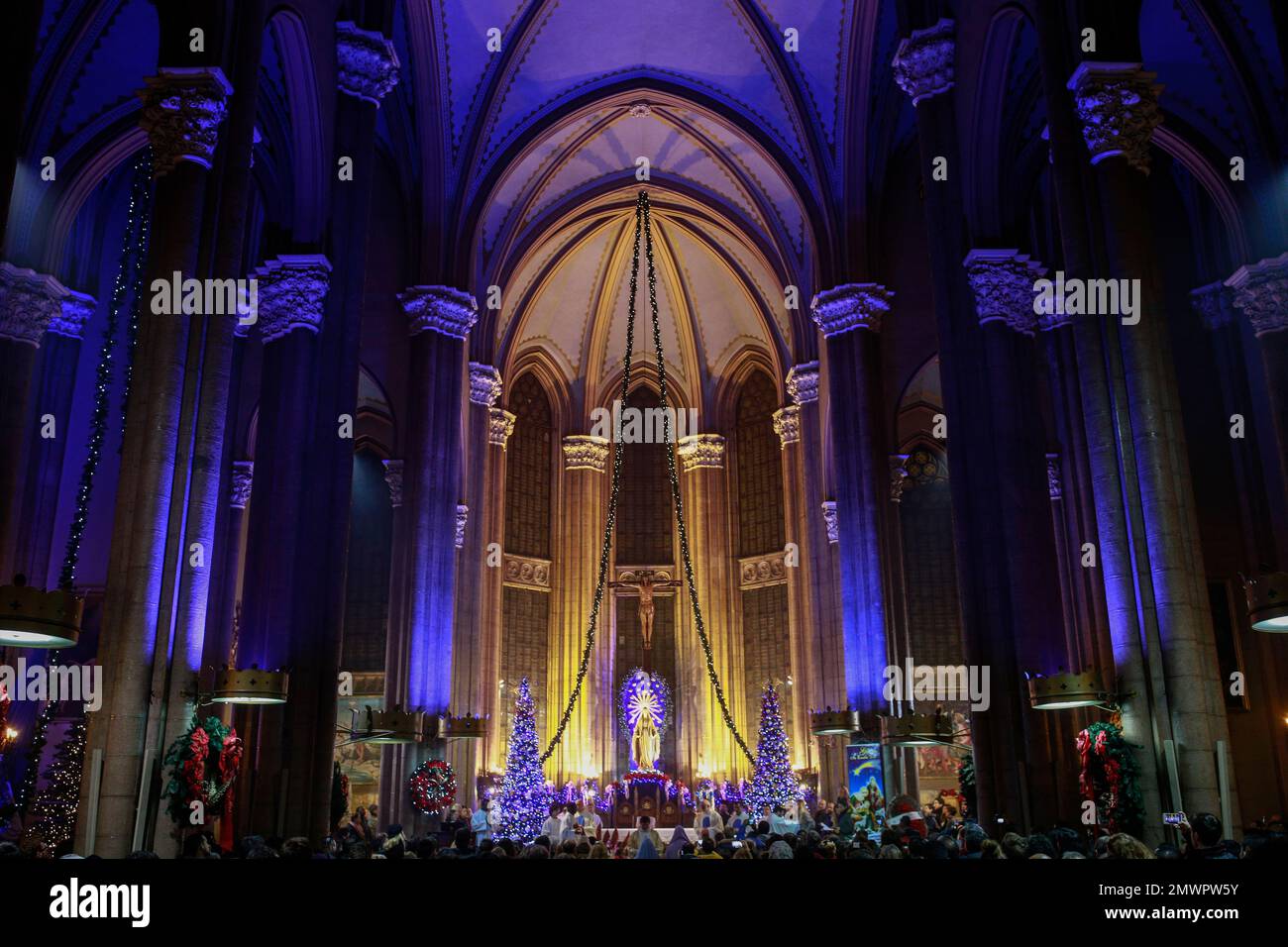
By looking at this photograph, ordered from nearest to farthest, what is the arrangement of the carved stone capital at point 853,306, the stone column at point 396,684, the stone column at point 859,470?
the stone column at point 396,684 < the stone column at point 859,470 < the carved stone capital at point 853,306

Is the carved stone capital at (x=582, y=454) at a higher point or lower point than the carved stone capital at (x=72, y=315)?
higher

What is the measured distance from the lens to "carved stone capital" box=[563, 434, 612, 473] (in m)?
32.7

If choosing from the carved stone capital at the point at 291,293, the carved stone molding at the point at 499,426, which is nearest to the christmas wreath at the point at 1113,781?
the carved stone capital at the point at 291,293

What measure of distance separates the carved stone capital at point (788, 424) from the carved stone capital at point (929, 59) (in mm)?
14205

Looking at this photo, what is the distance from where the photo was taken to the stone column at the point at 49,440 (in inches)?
679

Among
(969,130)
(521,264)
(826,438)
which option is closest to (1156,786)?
(969,130)

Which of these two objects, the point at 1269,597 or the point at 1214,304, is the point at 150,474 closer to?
the point at 1269,597

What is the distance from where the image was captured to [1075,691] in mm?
10086

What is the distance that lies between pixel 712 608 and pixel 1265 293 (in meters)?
18.5

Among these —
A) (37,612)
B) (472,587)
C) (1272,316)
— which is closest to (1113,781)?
(37,612)

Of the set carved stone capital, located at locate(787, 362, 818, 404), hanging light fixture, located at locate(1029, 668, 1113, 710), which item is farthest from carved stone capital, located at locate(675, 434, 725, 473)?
hanging light fixture, located at locate(1029, 668, 1113, 710)

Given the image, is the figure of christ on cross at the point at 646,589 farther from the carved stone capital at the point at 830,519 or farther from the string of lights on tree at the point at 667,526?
the carved stone capital at the point at 830,519

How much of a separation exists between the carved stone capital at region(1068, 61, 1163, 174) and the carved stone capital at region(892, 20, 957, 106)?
191 inches
